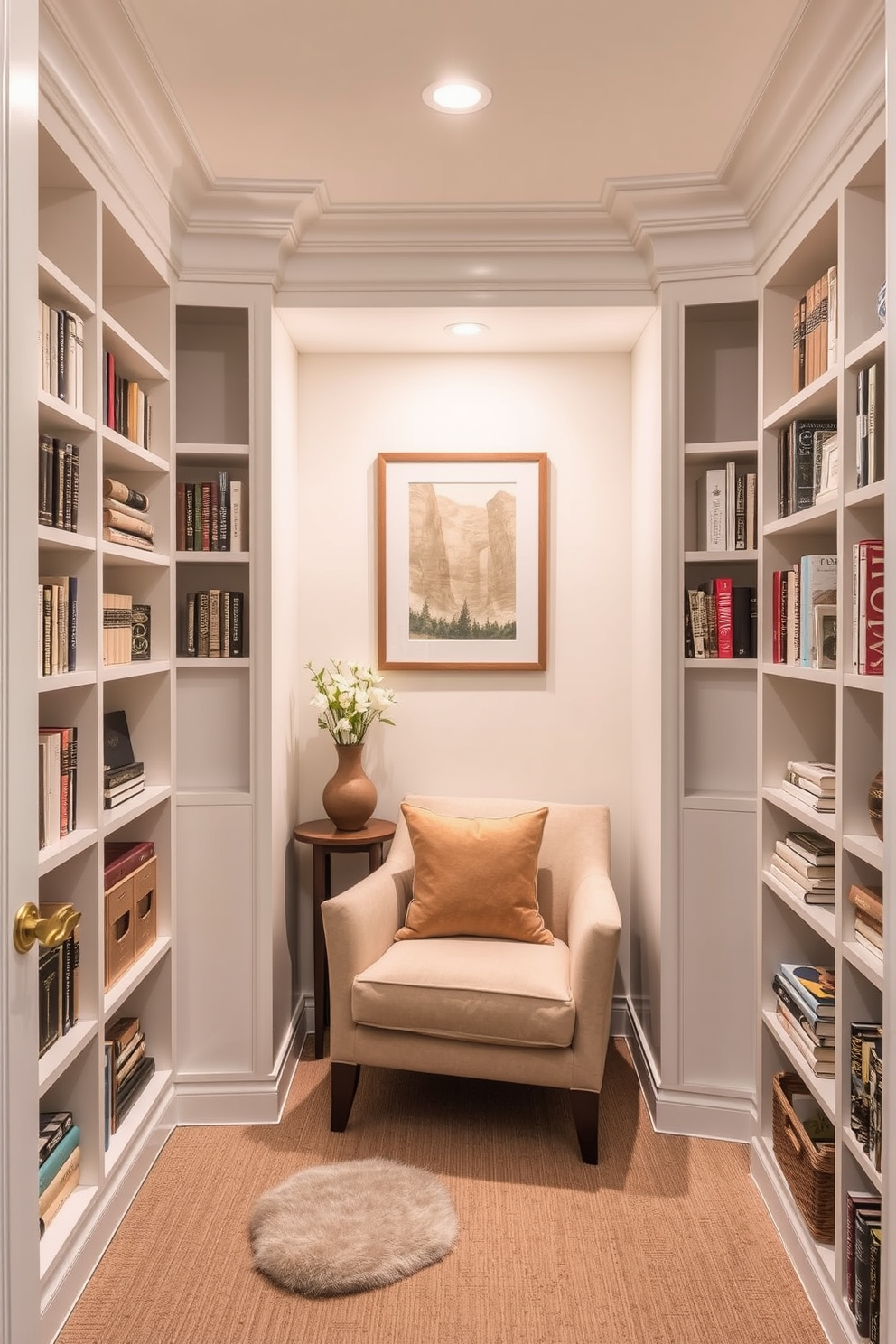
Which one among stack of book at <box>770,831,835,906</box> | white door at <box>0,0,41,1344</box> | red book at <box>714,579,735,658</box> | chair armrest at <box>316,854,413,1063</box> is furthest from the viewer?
red book at <box>714,579,735,658</box>

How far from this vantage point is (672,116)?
2.39 m

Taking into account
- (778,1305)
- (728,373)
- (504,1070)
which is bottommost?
(778,1305)

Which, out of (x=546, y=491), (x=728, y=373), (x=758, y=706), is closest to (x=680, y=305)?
(x=728, y=373)

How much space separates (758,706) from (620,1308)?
1.51m

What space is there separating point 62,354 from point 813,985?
2262 millimetres

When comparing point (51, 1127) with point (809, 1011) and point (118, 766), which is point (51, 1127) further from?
point (809, 1011)

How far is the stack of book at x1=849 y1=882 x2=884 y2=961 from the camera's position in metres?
1.85

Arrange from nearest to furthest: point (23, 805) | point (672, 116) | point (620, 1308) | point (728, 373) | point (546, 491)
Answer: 1. point (23, 805)
2. point (620, 1308)
3. point (672, 116)
4. point (728, 373)
5. point (546, 491)

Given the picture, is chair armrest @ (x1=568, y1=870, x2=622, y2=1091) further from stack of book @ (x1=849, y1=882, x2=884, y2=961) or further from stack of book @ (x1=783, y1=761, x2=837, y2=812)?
stack of book @ (x1=849, y1=882, x2=884, y2=961)

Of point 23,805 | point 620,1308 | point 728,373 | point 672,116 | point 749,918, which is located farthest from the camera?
point 728,373

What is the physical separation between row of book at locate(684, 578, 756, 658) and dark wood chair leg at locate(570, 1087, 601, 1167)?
1.30 m

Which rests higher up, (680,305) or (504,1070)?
(680,305)

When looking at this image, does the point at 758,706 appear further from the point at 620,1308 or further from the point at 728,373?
the point at 620,1308

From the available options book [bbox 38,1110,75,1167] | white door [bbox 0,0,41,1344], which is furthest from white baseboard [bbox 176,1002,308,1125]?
white door [bbox 0,0,41,1344]
